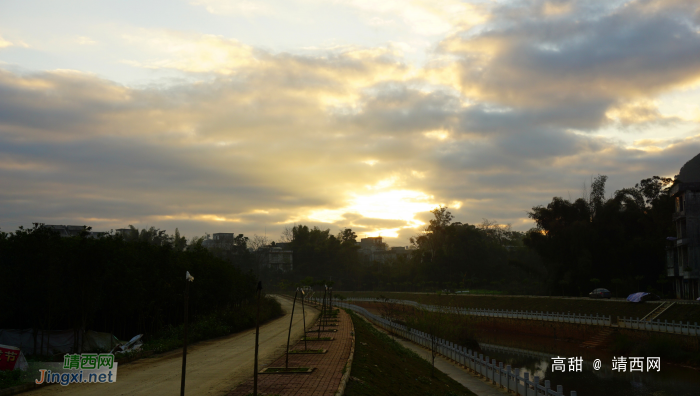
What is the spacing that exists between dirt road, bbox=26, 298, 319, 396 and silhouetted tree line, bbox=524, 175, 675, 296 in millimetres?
53684

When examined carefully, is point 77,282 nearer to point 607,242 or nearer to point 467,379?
point 467,379

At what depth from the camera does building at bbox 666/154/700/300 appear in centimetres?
5456

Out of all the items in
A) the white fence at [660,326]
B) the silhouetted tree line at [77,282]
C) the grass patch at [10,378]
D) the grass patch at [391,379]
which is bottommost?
the white fence at [660,326]

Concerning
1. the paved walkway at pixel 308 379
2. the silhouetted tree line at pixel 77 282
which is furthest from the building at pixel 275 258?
the paved walkway at pixel 308 379

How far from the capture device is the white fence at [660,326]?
3800 cm

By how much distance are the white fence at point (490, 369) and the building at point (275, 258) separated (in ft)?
310

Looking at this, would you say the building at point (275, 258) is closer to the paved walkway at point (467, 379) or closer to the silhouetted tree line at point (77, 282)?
the silhouetted tree line at point (77, 282)

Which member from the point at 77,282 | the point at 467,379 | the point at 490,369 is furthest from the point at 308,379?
the point at 77,282

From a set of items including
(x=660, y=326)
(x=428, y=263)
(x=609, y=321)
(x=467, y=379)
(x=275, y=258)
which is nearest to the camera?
(x=467, y=379)

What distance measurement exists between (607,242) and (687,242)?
621 inches

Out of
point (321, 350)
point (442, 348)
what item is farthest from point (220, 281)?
point (321, 350)

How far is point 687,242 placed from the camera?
55500 mm

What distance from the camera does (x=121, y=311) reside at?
30.3 metres

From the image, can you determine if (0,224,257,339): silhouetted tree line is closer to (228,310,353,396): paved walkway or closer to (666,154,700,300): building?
(228,310,353,396): paved walkway
